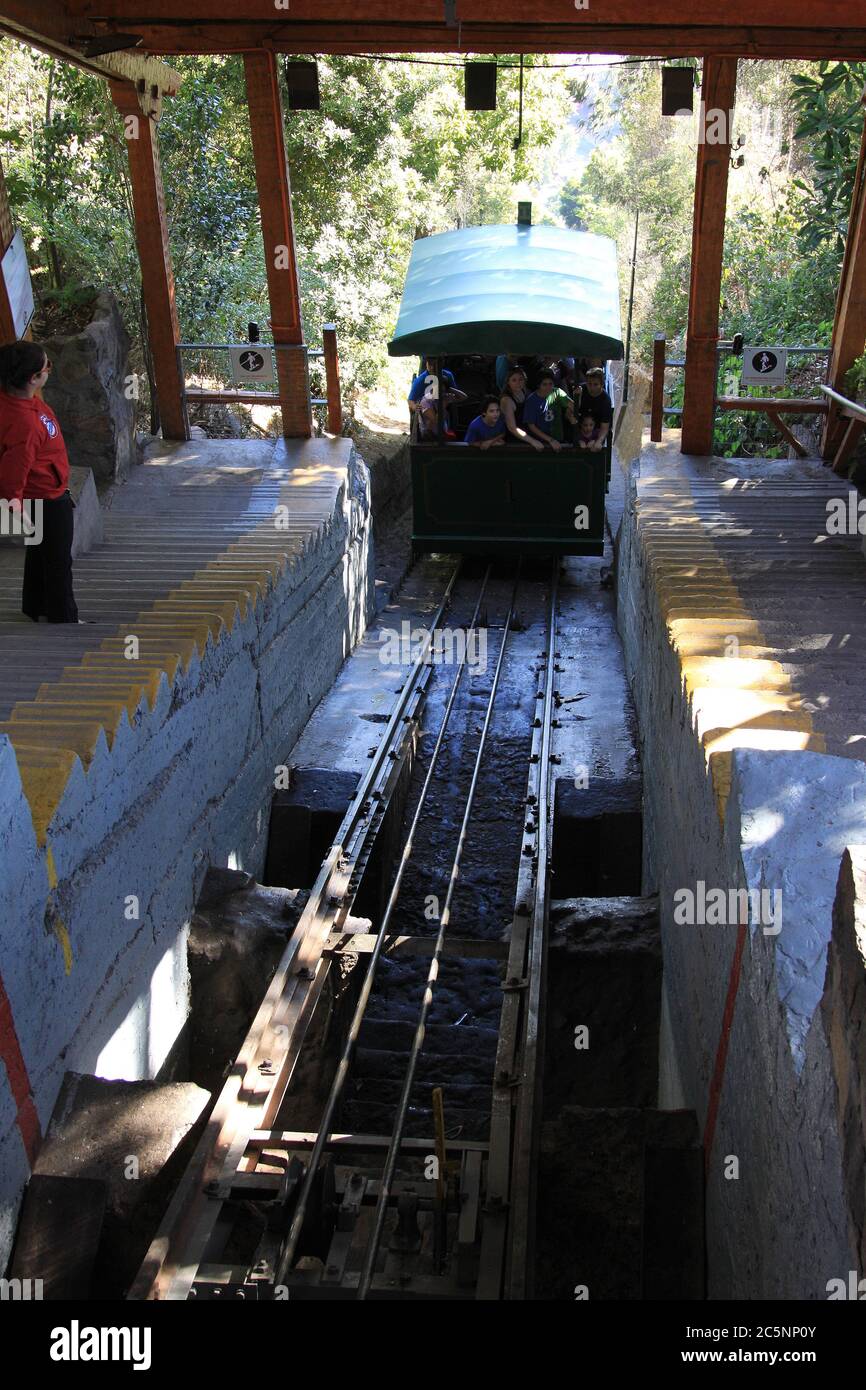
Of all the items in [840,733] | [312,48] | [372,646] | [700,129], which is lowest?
[372,646]

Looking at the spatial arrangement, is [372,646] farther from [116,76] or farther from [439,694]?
[116,76]

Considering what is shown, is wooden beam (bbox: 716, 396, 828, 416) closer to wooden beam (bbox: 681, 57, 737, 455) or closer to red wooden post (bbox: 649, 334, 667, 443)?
wooden beam (bbox: 681, 57, 737, 455)

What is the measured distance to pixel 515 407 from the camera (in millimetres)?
12023

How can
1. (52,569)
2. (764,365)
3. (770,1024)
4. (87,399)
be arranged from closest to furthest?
(770,1024) < (52,569) < (87,399) < (764,365)

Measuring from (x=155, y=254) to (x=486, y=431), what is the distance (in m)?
3.49

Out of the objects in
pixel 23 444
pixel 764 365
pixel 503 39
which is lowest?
pixel 764 365

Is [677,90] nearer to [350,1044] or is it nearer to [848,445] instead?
[848,445]

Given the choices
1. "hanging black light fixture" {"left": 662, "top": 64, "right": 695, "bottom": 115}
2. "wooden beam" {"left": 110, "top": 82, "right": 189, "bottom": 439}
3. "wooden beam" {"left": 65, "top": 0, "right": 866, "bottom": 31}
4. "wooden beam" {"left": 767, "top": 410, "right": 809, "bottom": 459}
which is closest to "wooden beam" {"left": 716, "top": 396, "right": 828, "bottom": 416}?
"wooden beam" {"left": 767, "top": 410, "right": 809, "bottom": 459}

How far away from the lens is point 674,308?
2241 cm

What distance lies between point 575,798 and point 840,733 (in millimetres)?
3247

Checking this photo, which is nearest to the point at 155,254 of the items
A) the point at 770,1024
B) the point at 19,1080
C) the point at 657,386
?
the point at 657,386

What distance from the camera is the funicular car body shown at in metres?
11.5

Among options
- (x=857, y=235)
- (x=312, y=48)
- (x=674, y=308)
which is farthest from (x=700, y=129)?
(x=674, y=308)

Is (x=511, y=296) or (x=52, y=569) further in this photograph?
(x=511, y=296)
